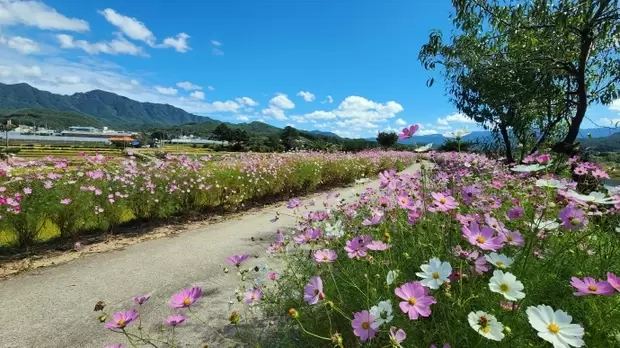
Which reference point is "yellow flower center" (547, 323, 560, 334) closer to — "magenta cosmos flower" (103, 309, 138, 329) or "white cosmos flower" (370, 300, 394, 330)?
"white cosmos flower" (370, 300, 394, 330)

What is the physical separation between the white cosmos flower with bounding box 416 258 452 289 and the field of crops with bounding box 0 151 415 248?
4.26 m

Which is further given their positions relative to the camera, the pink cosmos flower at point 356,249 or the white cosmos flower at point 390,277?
the pink cosmos flower at point 356,249

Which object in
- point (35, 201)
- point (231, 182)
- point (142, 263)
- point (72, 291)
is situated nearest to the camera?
point (72, 291)

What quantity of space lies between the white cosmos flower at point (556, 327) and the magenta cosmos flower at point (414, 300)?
0.81ft

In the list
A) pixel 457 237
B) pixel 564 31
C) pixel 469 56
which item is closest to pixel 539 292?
pixel 457 237

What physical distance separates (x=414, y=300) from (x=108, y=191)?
476cm

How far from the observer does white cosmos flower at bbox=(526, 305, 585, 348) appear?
2.71ft

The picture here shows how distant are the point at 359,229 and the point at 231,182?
4.80m

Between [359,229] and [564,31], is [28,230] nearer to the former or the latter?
[359,229]

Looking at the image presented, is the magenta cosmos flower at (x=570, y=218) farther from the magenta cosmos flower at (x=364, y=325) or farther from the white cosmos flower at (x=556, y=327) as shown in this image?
the magenta cosmos flower at (x=364, y=325)

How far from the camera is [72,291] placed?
3.03m

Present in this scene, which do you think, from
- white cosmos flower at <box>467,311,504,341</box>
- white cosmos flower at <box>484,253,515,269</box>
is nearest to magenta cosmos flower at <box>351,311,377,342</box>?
white cosmos flower at <box>467,311,504,341</box>

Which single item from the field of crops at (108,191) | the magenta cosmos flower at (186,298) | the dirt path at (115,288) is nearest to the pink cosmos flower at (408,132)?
the magenta cosmos flower at (186,298)

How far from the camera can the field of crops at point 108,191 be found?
4023 mm
